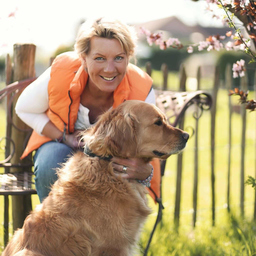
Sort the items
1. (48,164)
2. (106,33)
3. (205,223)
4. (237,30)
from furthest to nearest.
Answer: (205,223) < (48,164) < (106,33) < (237,30)

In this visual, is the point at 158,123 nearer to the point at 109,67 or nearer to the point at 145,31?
the point at 109,67

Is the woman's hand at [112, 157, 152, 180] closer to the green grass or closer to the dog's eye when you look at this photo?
the dog's eye

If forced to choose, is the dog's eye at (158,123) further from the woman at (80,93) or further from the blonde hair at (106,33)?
the blonde hair at (106,33)

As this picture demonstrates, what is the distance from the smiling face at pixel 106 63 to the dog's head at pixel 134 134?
383mm

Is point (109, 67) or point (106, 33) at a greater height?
point (106, 33)

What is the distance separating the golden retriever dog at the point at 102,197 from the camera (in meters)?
2.65

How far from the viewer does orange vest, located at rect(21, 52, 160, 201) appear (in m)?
3.32

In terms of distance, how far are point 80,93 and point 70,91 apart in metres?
0.09

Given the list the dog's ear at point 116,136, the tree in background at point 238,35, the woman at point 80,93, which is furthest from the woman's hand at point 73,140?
the tree in background at point 238,35

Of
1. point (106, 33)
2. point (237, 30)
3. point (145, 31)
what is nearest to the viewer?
point (237, 30)

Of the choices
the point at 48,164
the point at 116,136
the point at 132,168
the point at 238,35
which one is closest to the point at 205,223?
the point at 132,168

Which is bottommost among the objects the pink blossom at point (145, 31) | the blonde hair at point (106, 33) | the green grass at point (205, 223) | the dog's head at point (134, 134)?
the green grass at point (205, 223)

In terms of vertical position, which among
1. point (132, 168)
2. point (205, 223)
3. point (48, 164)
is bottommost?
point (205, 223)

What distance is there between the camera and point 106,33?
Answer: 122 inches
